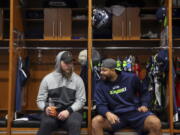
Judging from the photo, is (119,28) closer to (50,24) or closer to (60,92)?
(50,24)

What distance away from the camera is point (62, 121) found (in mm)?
3580

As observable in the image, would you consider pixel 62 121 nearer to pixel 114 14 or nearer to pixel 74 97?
pixel 74 97

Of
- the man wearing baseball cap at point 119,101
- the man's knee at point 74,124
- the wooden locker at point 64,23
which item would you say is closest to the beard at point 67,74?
the man wearing baseball cap at point 119,101

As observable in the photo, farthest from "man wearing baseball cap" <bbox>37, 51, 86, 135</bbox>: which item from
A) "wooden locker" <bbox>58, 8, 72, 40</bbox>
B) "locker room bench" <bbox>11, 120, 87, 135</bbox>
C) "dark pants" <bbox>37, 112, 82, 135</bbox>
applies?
"wooden locker" <bbox>58, 8, 72, 40</bbox>

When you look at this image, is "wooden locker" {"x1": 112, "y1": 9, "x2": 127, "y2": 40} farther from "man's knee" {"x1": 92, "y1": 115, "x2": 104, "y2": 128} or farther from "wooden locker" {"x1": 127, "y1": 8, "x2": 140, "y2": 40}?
"man's knee" {"x1": 92, "y1": 115, "x2": 104, "y2": 128}

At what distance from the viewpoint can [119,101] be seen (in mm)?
3617

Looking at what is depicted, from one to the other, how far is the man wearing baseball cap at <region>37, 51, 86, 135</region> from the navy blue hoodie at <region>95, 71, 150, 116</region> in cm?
25

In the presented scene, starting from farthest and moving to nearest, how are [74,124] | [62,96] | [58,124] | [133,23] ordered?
[133,23], [62,96], [58,124], [74,124]

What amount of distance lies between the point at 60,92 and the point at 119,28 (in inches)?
57.3

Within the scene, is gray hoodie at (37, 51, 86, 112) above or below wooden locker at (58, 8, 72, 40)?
below

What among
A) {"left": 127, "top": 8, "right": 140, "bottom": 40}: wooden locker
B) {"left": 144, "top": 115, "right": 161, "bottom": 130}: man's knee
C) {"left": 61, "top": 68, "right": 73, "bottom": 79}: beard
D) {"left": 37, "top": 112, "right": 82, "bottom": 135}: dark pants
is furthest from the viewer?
{"left": 127, "top": 8, "right": 140, "bottom": 40}: wooden locker

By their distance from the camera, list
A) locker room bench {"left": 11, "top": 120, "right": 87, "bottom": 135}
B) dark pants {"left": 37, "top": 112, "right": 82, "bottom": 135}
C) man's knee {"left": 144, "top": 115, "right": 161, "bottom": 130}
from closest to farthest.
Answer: man's knee {"left": 144, "top": 115, "right": 161, "bottom": 130}
dark pants {"left": 37, "top": 112, "right": 82, "bottom": 135}
locker room bench {"left": 11, "top": 120, "right": 87, "bottom": 135}

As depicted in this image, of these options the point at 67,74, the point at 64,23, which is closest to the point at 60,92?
the point at 67,74

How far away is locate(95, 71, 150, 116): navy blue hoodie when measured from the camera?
142 inches
